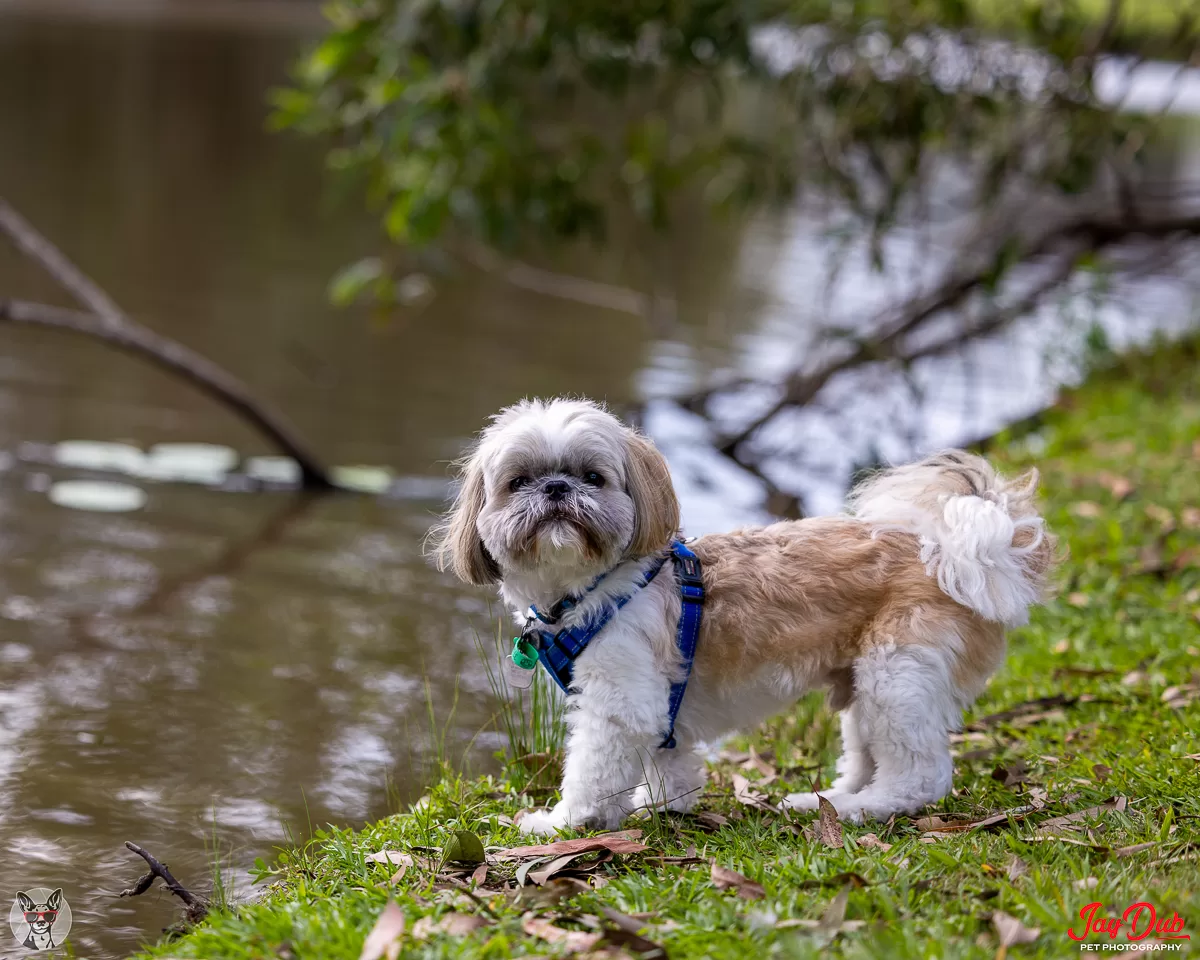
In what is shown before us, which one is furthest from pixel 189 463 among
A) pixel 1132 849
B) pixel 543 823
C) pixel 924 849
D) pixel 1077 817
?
pixel 1132 849

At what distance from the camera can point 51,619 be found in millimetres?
6398

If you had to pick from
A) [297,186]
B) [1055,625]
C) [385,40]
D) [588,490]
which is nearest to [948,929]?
[588,490]

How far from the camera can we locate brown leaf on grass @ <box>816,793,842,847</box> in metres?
3.81

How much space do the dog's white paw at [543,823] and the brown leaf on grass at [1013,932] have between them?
139cm

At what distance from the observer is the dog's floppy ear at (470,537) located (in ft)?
13.1

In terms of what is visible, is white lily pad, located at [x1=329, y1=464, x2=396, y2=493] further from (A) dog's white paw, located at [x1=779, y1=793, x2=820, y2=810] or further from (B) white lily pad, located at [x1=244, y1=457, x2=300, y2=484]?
(A) dog's white paw, located at [x1=779, y1=793, x2=820, y2=810]

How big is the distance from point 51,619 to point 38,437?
290 cm

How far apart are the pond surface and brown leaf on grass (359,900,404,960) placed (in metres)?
1.12

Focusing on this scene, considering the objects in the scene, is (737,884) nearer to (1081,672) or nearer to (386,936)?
(386,936)

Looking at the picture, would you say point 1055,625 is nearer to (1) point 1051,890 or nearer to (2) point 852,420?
(1) point 1051,890

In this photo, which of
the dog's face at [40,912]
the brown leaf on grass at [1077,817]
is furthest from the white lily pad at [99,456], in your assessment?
the brown leaf on grass at [1077,817]

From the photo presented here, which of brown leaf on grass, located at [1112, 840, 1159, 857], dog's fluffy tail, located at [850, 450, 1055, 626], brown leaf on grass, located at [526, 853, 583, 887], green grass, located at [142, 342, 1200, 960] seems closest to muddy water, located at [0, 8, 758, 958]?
green grass, located at [142, 342, 1200, 960]

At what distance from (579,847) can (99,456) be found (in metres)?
5.94

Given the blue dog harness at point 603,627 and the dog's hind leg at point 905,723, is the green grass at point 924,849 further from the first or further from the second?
the blue dog harness at point 603,627
